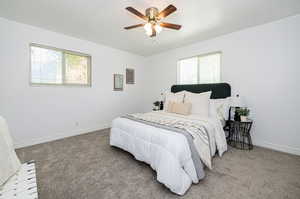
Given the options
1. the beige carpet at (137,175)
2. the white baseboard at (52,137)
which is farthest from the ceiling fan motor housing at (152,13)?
the white baseboard at (52,137)

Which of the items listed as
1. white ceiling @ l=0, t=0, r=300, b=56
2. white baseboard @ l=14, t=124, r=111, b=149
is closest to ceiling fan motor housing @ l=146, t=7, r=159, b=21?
white ceiling @ l=0, t=0, r=300, b=56

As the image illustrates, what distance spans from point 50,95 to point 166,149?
307 cm

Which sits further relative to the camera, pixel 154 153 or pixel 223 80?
pixel 223 80

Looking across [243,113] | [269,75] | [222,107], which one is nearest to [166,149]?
[222,107]

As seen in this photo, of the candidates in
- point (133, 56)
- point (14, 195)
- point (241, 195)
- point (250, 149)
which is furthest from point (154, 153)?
point (133, 56)

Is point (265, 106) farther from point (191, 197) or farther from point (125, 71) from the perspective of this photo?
point (125, 71)

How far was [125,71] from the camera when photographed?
4551 millimetres

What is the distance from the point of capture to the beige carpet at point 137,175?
1.45m

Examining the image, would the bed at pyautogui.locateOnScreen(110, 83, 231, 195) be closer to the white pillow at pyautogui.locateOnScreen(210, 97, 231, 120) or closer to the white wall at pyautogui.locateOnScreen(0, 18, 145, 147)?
the white pillow at pyautogui.locateOnScreen(210, 97, 231, 120)

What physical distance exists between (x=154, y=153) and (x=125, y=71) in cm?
345

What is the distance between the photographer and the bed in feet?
4.80

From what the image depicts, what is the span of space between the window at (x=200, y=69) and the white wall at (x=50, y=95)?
2.04 meters

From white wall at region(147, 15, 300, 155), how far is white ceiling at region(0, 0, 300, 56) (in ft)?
0.84

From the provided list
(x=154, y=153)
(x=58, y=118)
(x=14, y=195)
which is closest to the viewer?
(x=14, y=195)
